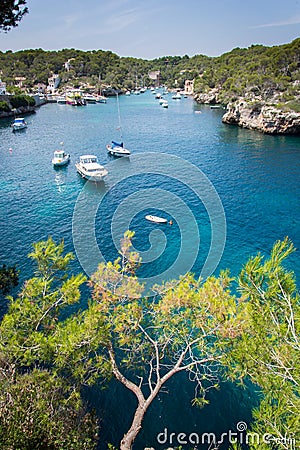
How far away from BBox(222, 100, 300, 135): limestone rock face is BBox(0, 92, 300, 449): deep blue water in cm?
305

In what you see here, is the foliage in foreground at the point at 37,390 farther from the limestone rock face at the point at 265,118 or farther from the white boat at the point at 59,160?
the limestone rock face at the point at 265,118

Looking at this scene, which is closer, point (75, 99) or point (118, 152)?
point (118, 152)

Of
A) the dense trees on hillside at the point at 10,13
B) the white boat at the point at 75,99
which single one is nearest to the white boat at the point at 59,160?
the dense trees on hillside at the point at 10,13

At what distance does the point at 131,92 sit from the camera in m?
168

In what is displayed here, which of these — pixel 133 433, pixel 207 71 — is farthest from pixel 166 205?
pixel 207 71

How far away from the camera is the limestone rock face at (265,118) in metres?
65.6

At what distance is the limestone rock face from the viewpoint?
65613 mm

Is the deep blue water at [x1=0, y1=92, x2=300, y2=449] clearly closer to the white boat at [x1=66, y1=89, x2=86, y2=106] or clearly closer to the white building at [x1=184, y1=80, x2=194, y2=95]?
the white boat at [x1=66, y1=89, x2=86, y2=106]

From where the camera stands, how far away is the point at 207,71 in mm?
143000

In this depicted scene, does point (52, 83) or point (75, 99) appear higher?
point (52, 83)

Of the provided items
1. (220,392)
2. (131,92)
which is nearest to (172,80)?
(131,92)

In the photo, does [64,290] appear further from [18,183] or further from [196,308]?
[18,183]

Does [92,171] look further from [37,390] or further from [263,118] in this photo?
[263,118]

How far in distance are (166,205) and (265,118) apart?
4344 cm
